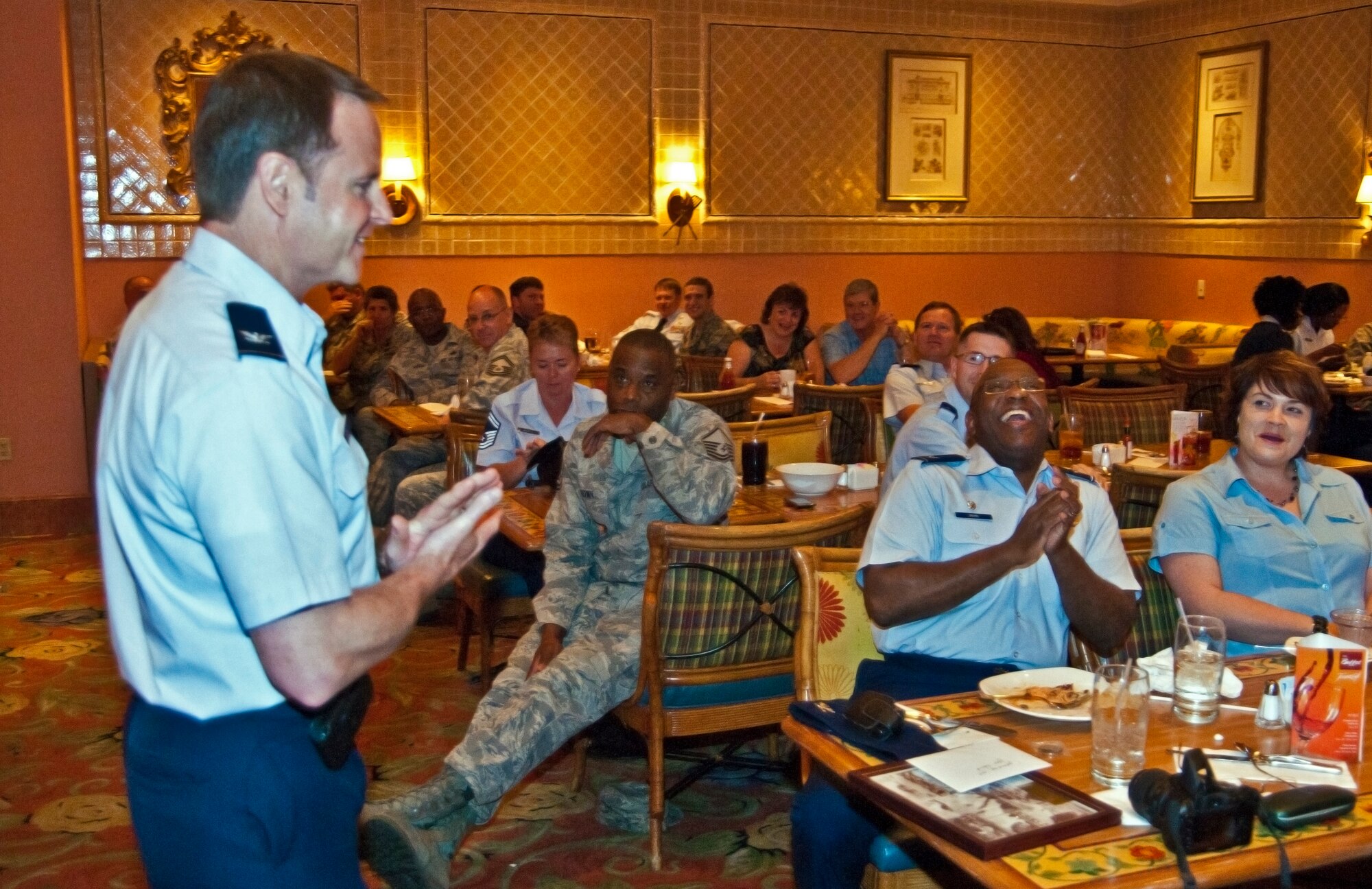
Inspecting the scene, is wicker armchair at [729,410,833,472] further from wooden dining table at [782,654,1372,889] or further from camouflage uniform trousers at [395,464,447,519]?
wooden dining table at [782,654,1372,889]

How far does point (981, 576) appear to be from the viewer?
257 centimetres

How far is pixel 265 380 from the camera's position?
4.42 feet

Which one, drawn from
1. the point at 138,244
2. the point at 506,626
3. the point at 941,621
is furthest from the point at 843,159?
the point at 941,621

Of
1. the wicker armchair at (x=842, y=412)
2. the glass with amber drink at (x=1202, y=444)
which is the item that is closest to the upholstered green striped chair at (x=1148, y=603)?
the glass with amber drink at (x=1202, y=444)

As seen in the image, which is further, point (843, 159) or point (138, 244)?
point (843, 159)

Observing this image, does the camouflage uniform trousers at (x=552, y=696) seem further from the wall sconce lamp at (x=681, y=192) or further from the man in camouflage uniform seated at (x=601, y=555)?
the wall sconce lamp at (x=681, y=192)

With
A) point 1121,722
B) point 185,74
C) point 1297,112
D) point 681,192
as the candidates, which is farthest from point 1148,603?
point 1297,112

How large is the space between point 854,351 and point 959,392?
10.2 ft

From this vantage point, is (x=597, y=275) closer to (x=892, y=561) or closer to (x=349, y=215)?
(x=892, y=561)

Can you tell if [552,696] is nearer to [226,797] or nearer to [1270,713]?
[1270,713]

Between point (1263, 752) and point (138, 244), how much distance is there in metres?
8.22

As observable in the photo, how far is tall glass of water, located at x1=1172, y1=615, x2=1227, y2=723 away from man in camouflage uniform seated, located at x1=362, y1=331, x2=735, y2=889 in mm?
1542

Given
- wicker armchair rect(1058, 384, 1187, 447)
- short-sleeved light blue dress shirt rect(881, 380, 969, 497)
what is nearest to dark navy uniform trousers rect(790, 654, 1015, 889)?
short-sleeved light blue dress shirt rect(881, 380, 969, 497)

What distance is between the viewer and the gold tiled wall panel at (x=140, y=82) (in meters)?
8.51
